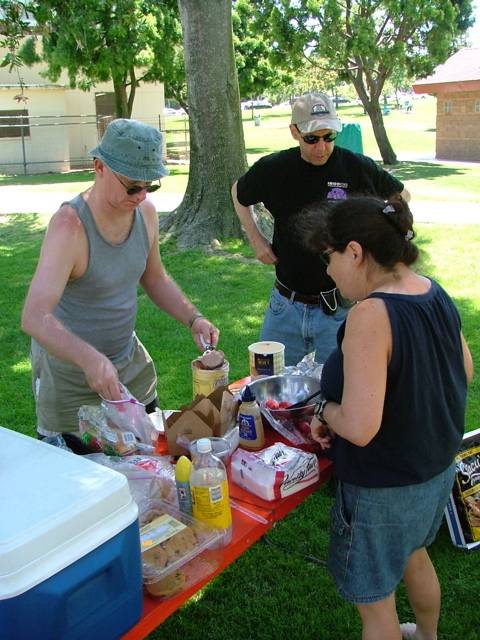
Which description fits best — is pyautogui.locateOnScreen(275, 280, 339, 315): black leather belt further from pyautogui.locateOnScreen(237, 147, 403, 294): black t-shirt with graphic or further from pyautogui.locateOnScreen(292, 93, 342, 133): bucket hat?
pyautogui.locateOnScreen(292, 93, 342, 133): bucket hat

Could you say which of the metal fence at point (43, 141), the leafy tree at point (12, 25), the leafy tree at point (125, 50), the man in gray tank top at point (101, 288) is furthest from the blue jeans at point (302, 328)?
the metal fence at point (43, 141)

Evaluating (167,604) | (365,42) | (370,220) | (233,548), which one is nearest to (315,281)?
(370,220)

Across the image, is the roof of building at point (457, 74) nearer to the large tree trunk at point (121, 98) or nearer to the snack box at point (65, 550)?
the large tree trunk at point (121, 98)

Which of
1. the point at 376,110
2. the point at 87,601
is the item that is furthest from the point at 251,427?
the point at 376,110

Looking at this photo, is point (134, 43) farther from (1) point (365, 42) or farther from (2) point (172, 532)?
(2) point (172, 532)

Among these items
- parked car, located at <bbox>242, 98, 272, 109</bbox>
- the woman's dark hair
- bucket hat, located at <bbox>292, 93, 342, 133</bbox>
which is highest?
parked car, located at <bbox>242, 98, 272, 109</bbox>

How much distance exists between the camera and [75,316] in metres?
2.52

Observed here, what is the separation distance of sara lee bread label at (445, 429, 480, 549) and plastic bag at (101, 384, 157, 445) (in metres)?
1.65

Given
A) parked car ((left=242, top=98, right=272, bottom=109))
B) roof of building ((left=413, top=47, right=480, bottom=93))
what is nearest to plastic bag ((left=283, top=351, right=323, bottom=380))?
roof of building ((left=413, top=47, right=480, bottom=93))

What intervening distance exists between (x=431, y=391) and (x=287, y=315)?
4.84 ft

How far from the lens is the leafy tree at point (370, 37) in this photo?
1962 centimetres

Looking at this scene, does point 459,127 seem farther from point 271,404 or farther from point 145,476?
point 145,476

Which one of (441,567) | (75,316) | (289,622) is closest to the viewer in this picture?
(75,316)

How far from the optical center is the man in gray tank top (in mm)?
2227
